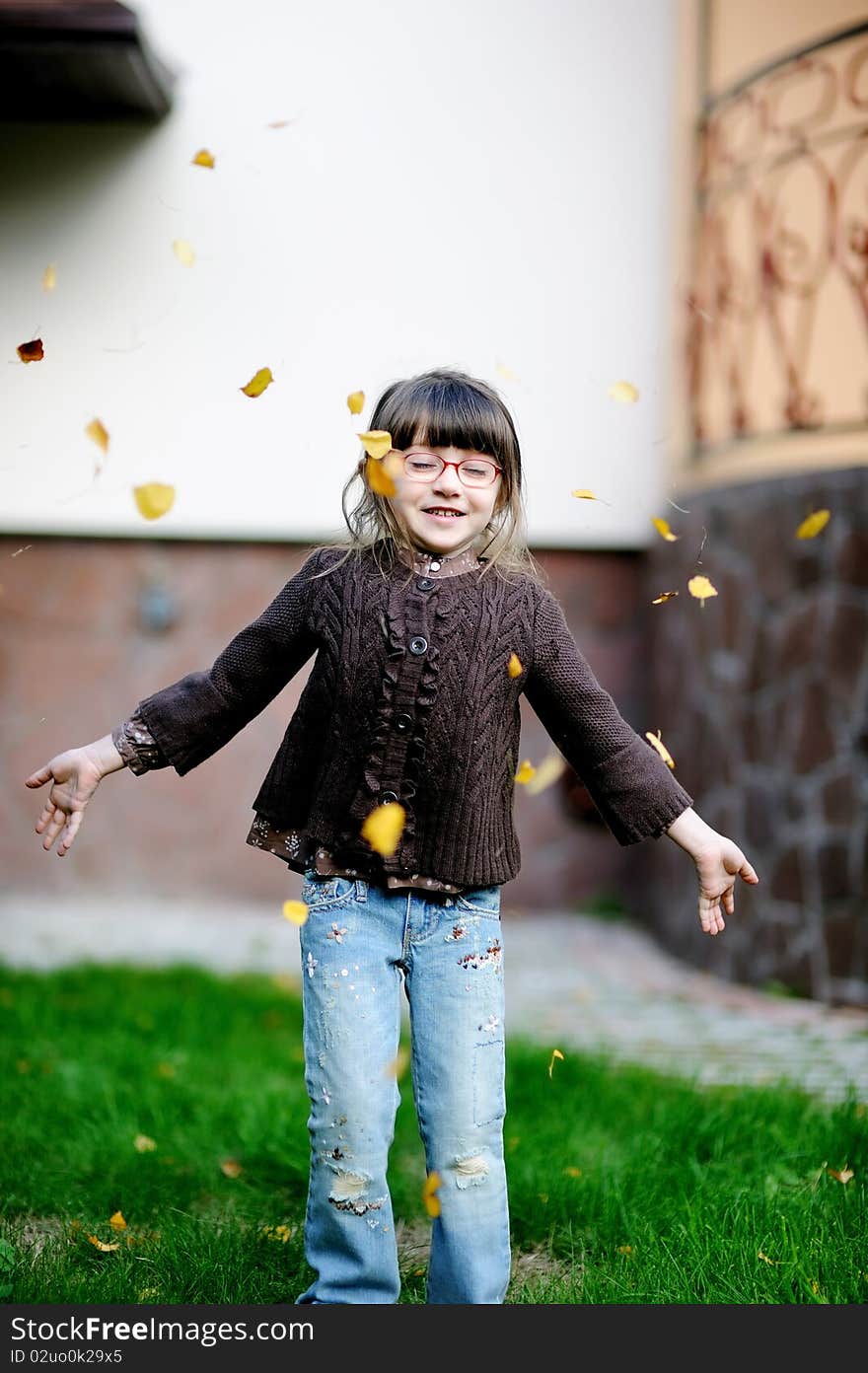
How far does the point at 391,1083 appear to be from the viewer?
6.81ft

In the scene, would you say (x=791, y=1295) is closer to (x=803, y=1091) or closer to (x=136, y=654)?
(x=803, y=1091)

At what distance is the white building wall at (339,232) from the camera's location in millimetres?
5629

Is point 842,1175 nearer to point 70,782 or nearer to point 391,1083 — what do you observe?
point 391,1083

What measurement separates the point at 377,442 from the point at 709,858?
0.87m

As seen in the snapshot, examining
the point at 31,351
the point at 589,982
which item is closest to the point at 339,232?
the point at 589,982

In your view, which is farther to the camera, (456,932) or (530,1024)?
(530,1024)

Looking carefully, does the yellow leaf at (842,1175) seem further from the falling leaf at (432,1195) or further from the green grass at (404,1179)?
the falling leaf at (432,1195)

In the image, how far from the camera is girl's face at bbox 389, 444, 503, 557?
211 cm

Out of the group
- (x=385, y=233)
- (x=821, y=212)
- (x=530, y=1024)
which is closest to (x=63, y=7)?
(x=385, y=233)

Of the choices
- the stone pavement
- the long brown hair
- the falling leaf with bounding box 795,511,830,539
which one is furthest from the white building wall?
the long brown hair

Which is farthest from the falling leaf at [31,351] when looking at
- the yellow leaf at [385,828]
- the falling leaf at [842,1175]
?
the falling leaf at [842,1175]

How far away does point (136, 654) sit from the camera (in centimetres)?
606

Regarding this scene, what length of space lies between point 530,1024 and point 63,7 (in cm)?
391

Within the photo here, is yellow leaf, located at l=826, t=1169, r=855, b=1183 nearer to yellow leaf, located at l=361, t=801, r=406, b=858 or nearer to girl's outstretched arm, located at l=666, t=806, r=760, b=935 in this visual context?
girl's outstretched arm, located at l=666, t=806, r=760, b=935
